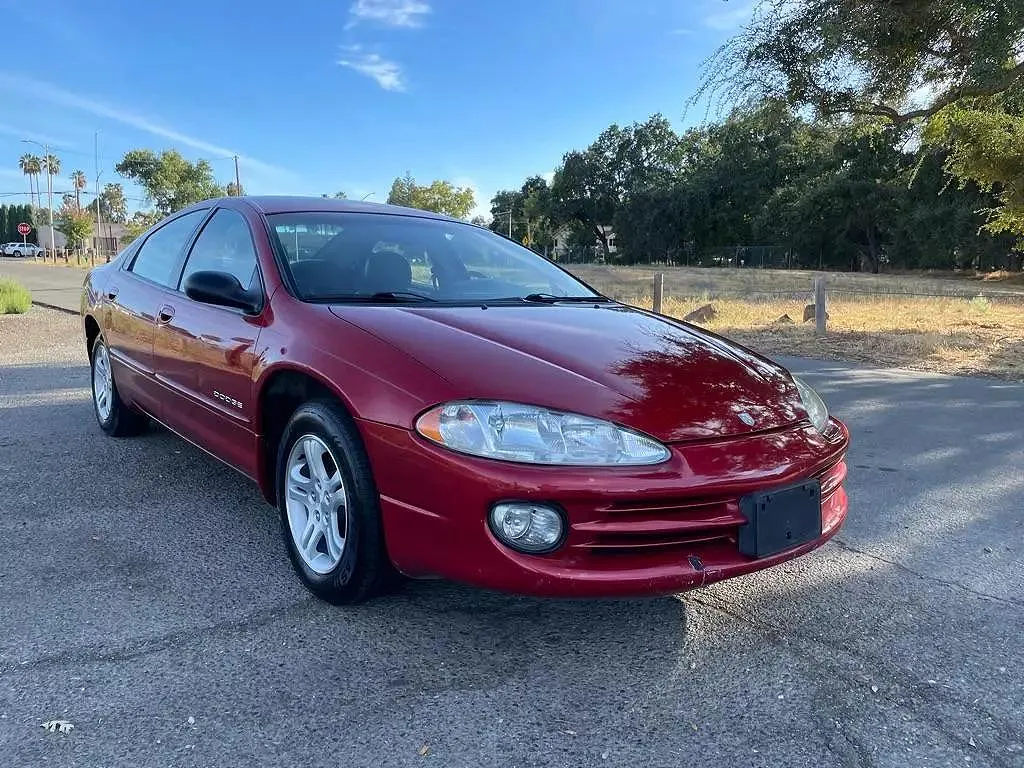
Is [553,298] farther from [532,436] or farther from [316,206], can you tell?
[532,436]

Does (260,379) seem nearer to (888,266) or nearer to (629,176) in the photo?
(888,266)

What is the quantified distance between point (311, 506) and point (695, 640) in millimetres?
1444

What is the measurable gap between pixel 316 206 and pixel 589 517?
244cm

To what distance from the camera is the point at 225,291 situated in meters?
3.16

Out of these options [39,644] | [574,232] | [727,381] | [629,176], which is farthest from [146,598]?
[574,232]

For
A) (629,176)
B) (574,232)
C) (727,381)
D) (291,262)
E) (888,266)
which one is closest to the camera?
(727,381)

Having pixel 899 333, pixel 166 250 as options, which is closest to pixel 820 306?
pixel 899 333

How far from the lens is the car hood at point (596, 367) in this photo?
2.38m

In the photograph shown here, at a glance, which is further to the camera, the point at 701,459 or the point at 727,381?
the point at 727,381

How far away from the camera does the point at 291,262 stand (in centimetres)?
329

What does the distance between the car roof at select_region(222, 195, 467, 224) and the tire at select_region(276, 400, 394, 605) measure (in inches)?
52.4

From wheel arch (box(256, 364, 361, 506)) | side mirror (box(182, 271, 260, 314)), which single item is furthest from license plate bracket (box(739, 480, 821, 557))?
side mirror (box(182, 271, 260, 314))

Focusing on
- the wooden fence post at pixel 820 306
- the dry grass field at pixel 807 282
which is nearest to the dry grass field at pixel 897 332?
the wooden fence post at pixel 820 306

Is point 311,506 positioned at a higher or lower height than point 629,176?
lower
